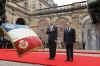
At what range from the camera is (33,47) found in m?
2.27

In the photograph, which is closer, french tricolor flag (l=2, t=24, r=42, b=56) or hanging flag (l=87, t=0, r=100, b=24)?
hanging flag (l=87, t=0, r=100, b=24)

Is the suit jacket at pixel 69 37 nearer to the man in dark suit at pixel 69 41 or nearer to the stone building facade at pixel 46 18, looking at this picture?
the man in dark suit at pixel 69 41

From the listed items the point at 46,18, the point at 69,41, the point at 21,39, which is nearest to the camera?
the point at 21,39

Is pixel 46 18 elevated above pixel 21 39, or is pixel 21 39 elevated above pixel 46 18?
pixel 46 18

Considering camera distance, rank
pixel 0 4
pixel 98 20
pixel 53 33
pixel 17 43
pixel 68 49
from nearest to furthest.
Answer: pixel 98 20
pixel 0 4
pixel 17 43
pixel 68 49
pixel 53 33

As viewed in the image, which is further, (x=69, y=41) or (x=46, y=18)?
(x=46, y=18)

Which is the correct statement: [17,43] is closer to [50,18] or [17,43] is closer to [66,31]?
[66,31]

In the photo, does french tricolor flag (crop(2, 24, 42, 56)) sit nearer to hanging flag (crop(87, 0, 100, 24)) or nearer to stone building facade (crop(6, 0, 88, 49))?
hanging flag (crop(87, 0, 100, 24))

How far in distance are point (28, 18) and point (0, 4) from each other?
65.1 ft

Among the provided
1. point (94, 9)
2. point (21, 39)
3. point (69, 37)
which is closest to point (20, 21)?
point (69, 37)

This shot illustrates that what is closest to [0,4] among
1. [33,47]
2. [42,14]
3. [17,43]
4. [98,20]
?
[98,20]

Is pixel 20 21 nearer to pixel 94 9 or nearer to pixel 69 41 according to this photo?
pixel 69 41

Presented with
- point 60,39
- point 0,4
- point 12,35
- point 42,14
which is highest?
point 42,14

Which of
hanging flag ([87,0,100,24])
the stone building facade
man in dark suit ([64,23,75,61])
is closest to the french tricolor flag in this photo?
hanging flag ([87,0,100,24])
